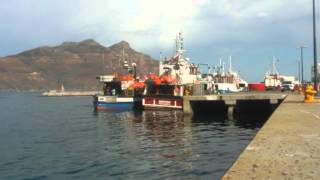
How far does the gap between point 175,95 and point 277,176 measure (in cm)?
5520

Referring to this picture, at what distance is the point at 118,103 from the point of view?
67.3 m

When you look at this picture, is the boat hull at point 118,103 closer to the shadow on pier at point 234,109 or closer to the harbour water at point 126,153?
the shadow on pier at point 234,109

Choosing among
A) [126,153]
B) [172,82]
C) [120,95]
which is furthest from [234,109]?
[126,153]

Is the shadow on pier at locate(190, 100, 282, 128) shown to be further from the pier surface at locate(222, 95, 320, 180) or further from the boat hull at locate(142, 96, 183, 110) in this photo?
the pier surface at locate(222, 95, 320, 180)

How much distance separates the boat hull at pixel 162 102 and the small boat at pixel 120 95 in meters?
4.42

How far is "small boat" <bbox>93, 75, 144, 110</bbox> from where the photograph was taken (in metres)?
67.3

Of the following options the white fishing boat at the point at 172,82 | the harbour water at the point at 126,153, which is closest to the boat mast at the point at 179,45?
the white fishing boat at the point at 172,82

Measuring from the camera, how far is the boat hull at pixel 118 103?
67.2m

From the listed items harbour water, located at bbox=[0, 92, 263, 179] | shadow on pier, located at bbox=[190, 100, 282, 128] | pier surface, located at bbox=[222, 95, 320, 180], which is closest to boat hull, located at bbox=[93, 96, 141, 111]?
shadow on pier, located at bbox=[190, 100, 282, 128]

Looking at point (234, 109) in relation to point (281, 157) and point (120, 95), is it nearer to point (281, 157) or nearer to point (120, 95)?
point (120, 95)

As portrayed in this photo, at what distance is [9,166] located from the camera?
22219 millimetres

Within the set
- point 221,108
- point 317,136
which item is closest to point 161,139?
point 317,136

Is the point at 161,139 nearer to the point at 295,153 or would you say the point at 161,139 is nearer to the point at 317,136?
the point at 317,136

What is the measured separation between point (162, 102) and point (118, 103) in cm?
774
